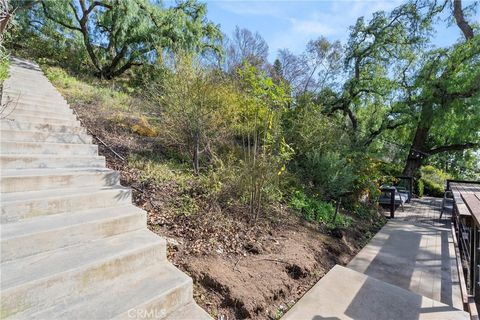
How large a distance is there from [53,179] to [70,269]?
4.12ft

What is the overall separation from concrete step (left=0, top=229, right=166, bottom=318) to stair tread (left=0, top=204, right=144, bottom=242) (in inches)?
7.6

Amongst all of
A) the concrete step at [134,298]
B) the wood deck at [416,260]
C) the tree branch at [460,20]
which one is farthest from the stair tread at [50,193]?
the tree branch at [460,20]

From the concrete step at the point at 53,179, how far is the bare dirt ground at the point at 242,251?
685mm

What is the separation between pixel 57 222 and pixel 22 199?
397 mm

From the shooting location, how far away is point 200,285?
7.64ft

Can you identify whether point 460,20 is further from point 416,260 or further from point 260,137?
point 260,137

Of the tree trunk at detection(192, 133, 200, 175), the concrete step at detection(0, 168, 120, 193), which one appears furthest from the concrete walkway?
the tree trunk at detection(192, 133, 200, 175)

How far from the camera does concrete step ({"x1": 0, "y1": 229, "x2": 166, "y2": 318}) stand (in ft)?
→ 4.80

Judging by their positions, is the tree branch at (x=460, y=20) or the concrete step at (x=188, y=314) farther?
the tree branch at (x=460, y=20)

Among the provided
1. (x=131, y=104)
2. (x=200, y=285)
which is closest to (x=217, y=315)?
(x=200, y=285)

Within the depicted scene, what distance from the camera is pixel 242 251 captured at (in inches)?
119

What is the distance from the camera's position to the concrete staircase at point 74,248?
1538 millimetres

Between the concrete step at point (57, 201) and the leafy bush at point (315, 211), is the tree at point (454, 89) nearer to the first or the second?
the leafy bush at point (315, 211)

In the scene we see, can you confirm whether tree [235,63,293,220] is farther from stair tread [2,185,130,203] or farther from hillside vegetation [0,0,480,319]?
stair tread [2,185,130,203]
